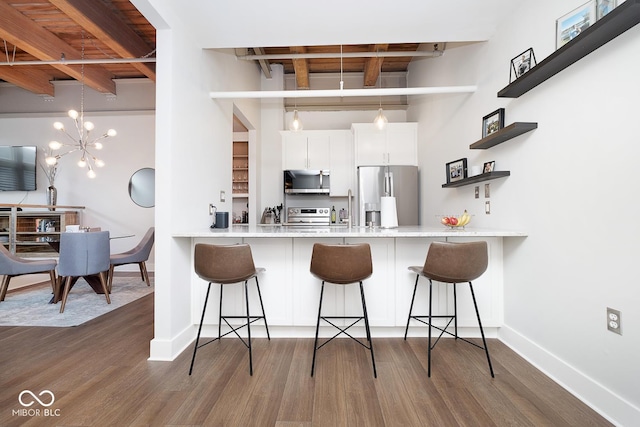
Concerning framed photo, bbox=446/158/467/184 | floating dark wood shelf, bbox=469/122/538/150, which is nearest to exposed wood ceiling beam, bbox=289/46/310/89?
framed photo, bbox=446/158/467/184

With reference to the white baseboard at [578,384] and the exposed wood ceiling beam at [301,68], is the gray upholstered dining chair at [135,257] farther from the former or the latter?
the white baseboard at [578,384]

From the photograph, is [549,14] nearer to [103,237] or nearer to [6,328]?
[103,237]

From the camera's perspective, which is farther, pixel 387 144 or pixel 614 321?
pixel 387 144

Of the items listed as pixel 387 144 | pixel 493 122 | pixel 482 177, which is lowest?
pixel 482 177

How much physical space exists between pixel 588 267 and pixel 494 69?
6.17 feet

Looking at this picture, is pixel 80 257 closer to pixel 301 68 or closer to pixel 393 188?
pixel 301 68

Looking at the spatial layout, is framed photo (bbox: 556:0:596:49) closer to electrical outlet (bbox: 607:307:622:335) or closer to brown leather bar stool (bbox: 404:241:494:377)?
brown leather bar stool (bbox: 404:241:494:377)

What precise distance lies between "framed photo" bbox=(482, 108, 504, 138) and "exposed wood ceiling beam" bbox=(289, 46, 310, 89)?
2.82m

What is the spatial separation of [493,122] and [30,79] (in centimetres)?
734

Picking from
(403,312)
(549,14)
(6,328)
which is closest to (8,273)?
(6,328)

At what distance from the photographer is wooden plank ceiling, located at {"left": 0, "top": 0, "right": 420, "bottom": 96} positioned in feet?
10.3

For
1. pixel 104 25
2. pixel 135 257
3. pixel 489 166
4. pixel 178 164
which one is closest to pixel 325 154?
pixel 489 166

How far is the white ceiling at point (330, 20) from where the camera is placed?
2.20m

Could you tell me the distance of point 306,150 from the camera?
501 cm
